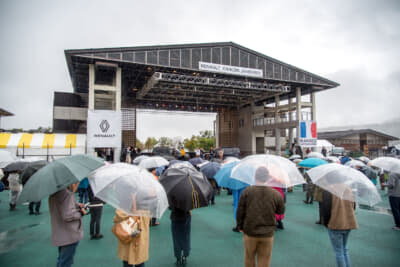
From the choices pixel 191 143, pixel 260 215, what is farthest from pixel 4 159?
pixel 191 143

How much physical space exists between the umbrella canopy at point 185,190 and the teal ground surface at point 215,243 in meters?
1.19

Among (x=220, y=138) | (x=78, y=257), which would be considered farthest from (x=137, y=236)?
(x=220, y=138)

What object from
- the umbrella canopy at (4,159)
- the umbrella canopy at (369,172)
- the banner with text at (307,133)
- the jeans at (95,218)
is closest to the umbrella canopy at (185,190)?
the jeans at (95,218)

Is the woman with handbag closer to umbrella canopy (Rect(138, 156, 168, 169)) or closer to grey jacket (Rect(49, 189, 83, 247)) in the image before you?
grey jacket (Rect(49, 189, 83, 247))

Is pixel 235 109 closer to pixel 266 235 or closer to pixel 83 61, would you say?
pixel 83 61

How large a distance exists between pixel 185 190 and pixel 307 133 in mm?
21140

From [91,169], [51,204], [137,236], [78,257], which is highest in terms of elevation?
[91,169]

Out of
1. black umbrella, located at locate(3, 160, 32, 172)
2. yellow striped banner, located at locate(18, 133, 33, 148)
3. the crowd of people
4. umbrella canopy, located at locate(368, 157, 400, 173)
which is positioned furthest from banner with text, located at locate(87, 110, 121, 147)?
umbrella canopy, located at locate(368, 157, 400, 173)

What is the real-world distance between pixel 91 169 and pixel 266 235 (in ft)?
7.62

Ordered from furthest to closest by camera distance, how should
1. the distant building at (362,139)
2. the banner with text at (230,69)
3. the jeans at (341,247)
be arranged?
the distant building at (362,139) → the banner with text at (230,69) → the jeans at (341,247)

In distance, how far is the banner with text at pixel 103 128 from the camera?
16.2 meters

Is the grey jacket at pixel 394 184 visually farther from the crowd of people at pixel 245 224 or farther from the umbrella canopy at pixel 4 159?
the umbrella canopy at pixel 4 159

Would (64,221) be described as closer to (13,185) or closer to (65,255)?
(65,255)

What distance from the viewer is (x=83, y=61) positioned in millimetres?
17234
